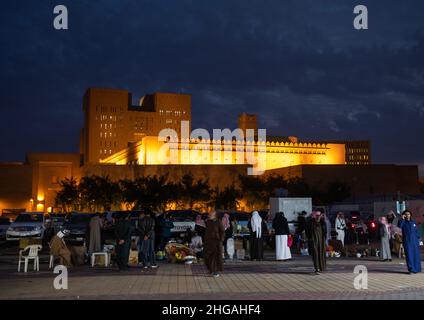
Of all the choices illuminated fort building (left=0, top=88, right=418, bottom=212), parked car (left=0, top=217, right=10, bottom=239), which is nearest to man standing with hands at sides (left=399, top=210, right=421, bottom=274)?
parked car (left=0, top=217, right=10, bottom=239)

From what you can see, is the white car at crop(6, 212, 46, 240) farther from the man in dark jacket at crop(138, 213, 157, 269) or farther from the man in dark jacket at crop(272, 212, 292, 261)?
the man in dark jacket at crop(272, 212, 292, 261)

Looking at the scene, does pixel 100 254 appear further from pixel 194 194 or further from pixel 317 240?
pixel 194 194

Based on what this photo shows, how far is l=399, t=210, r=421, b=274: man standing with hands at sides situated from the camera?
41.8ft

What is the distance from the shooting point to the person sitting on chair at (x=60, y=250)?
48.3 ft

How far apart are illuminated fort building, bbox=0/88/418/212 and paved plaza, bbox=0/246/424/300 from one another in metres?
57.7

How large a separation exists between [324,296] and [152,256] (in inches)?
257

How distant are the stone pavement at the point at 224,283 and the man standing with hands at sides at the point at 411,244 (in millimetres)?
252

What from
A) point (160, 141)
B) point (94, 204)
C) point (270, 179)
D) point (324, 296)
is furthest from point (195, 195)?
point (324, 296)

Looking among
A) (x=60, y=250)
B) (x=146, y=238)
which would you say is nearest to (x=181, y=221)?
(x=60, y=250)

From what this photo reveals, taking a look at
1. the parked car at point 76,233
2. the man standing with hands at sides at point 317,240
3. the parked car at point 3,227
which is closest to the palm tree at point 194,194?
the parked car at point 3,227

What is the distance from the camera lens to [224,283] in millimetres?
11281
